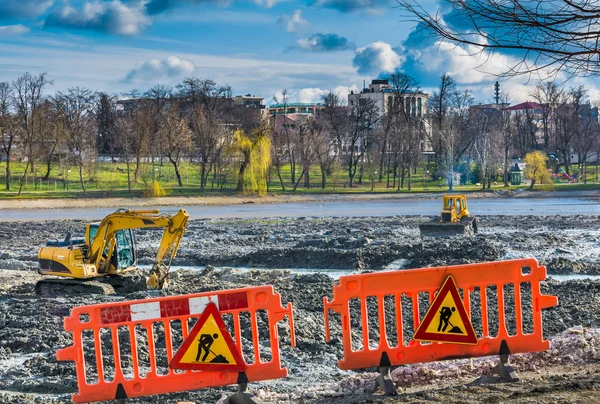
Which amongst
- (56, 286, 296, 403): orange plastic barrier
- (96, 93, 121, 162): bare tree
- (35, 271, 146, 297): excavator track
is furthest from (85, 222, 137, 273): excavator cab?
(96, 93, 121, 162): bare tree

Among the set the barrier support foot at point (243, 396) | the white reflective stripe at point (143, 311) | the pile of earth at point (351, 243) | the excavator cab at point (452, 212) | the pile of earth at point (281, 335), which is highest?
the white reflective stripe at point (143, 311)

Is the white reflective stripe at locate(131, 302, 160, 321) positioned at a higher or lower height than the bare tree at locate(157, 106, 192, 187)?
lower

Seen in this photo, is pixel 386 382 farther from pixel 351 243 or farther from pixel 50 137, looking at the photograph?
pixel 50 137

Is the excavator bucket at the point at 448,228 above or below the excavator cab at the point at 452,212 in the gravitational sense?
below

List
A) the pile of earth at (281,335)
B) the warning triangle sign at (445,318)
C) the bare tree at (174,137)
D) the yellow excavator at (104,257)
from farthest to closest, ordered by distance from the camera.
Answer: the bare tree at (174,137)
the yellow excavator at (104,257)
the pile of earth at (281,335)
the warning triangle sign at (445,318)

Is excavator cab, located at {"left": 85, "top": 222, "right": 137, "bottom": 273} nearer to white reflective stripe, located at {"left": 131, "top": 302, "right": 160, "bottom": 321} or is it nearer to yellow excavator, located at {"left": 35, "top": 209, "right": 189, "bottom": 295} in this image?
yellow excavator, located at {"left": 35, "top": 209, "right": 189, "bottom": 295}

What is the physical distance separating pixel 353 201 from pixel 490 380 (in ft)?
193

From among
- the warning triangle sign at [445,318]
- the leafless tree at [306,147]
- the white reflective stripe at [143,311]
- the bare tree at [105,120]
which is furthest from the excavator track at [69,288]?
the bare tree at [105,120]

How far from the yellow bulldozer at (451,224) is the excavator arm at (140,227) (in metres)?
17.4

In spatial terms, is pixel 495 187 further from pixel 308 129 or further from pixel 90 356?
pixel 90 356

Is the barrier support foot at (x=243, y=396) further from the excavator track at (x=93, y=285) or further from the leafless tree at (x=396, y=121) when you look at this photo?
the leafless tree at (x=396, y=121)

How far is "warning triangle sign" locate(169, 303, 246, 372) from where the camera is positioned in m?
8.37

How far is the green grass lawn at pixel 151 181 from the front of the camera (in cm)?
6881

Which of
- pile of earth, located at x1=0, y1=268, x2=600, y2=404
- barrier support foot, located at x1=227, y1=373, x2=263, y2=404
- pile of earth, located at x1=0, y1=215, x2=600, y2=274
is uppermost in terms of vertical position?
barrier support foot, located at x1=227, y1=373, x2=263, y2=404
